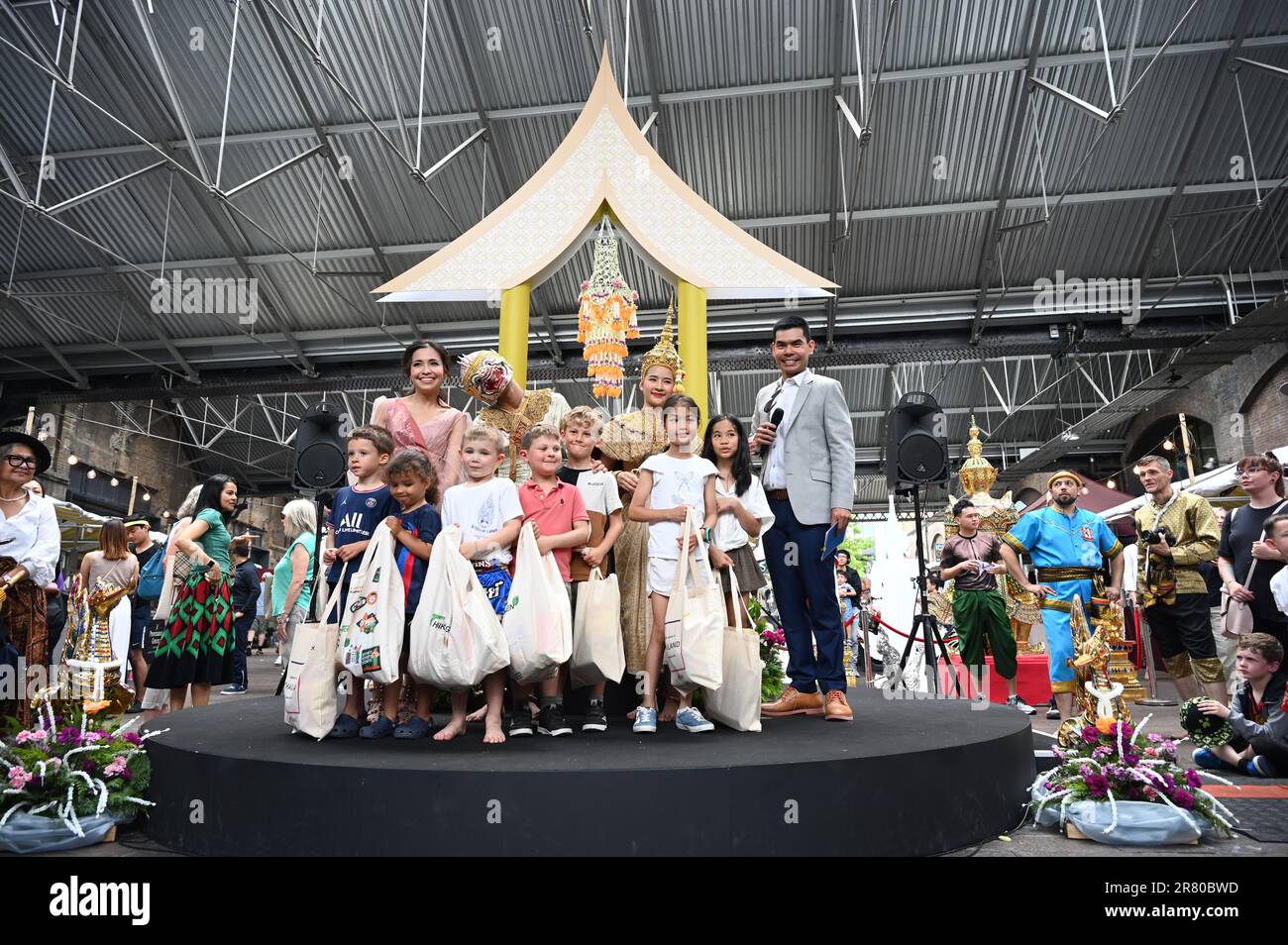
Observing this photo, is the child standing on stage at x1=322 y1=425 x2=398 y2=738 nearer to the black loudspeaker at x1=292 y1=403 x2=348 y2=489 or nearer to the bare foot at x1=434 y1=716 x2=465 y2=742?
the bare foot at x1=434 y1=716 x2=465 y2=742

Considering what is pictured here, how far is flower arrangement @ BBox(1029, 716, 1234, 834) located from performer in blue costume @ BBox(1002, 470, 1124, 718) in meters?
2.13

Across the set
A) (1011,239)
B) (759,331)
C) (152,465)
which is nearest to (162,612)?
(759,331)

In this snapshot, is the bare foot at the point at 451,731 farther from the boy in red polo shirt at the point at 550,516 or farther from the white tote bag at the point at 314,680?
the white tote bag at the point at 314,680

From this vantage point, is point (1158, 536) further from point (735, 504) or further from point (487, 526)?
point (487, 526)

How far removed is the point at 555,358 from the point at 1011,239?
300 inches

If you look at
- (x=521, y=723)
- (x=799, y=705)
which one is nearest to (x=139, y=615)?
(x=521, y=723)

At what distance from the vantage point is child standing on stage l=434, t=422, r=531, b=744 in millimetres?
2979

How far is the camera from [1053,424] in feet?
64.3

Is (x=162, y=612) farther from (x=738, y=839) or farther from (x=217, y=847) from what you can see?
(x=738, y=839)

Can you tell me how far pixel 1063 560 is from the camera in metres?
5.17

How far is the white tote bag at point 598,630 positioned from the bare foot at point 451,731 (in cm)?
49

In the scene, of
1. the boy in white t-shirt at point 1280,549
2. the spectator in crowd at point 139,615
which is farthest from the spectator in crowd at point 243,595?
the boy in white t-shirt at point 1280,549

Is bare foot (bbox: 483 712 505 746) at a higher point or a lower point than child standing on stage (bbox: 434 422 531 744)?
lower

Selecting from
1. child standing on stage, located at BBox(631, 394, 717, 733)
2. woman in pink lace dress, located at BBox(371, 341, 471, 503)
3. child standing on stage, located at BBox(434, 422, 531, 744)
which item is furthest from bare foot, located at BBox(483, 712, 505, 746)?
woman in pink lace dress, located at BBox(371, 341, 471, 503)
